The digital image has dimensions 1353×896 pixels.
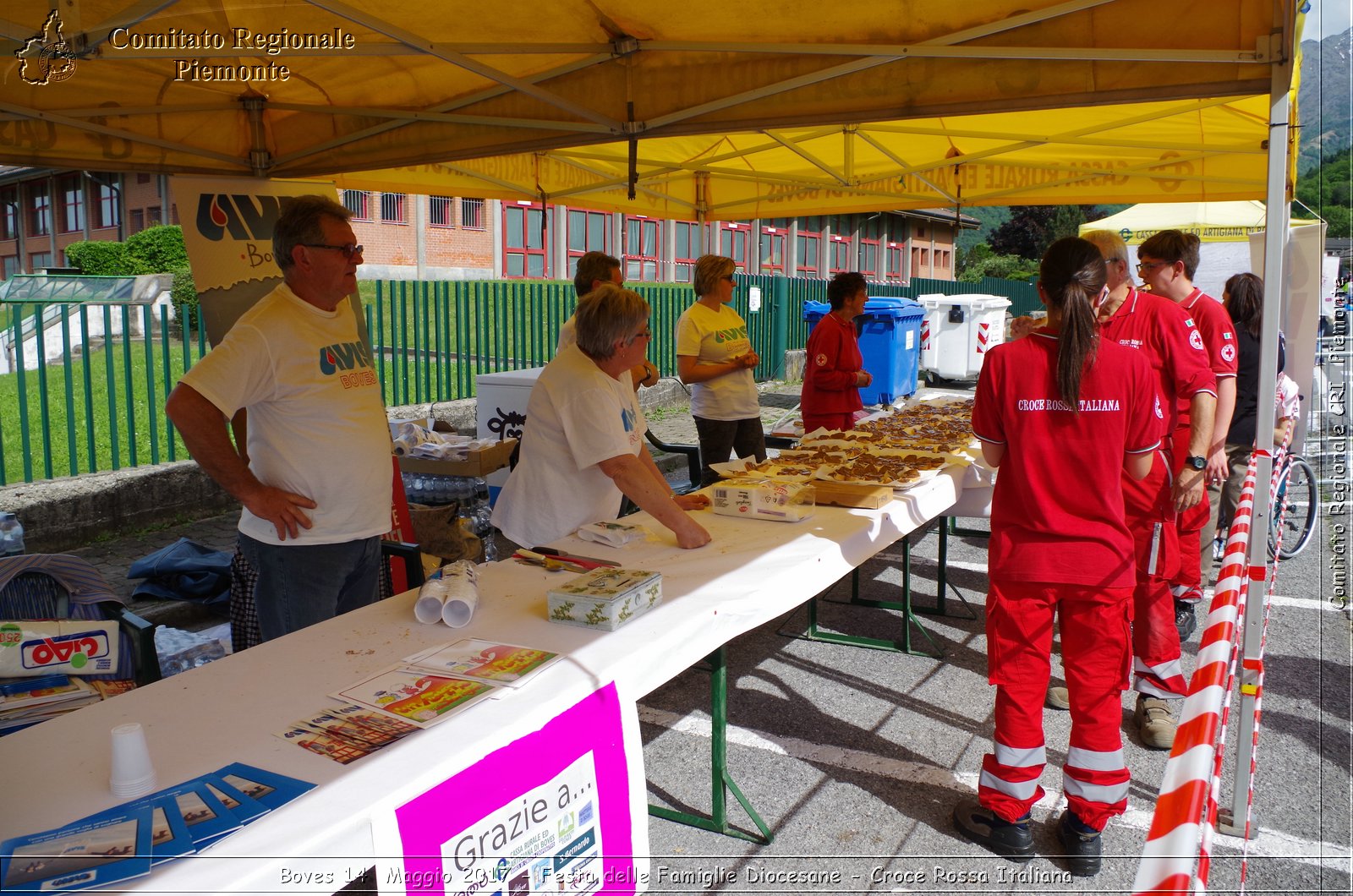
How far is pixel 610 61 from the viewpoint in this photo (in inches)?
147

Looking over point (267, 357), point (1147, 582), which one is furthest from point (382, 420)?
point (1147, 582)

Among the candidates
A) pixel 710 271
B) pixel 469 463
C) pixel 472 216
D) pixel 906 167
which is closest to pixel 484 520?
pixel 469 463

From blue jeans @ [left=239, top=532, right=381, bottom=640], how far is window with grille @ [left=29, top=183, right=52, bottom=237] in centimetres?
3107

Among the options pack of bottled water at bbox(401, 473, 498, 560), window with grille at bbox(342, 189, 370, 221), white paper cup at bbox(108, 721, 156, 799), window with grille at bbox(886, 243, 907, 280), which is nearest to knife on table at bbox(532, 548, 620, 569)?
white paper cup at bbox(108, 721, 156, 799)

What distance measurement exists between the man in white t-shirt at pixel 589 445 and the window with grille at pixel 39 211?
102ft

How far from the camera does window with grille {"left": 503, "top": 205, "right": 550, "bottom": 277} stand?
2372 centimetres

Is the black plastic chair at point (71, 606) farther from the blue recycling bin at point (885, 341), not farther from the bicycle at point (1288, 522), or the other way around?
the blue recycling bin at point (885, 341)

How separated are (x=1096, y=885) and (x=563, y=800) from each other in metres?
1.70

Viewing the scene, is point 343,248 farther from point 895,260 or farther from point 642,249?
point 895,260

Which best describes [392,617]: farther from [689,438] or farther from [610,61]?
[689,438]

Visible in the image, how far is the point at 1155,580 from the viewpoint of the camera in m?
3.41

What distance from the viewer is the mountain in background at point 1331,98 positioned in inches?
90.0

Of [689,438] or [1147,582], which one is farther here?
[689,438]

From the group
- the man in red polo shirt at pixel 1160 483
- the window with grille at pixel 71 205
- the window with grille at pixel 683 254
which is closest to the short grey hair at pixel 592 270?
the man in red polo shirt at pixel 1160 483
